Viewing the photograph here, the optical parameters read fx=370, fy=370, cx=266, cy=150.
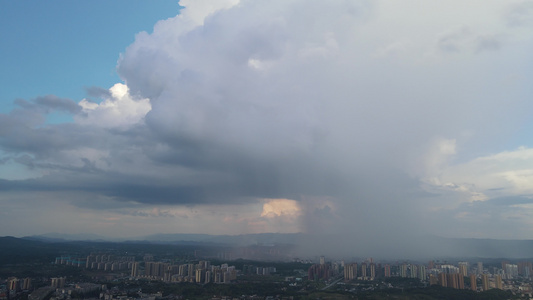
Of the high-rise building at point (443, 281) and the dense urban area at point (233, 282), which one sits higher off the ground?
the high-rise building at point (443, 281)

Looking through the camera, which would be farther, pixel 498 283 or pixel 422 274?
pixel 422 274

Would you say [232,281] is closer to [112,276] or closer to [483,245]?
[112,276]

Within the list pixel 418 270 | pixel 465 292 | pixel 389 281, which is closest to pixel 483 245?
pixel 418 270

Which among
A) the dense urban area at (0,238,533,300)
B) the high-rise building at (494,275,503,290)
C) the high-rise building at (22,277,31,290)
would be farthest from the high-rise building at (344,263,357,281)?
the high-rise building at (22,277,31,290)

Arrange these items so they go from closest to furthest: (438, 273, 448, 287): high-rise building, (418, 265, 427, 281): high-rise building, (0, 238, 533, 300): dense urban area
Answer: (0, 238, 533, 300): dense urban area < (438, 273, 448, 287): high-rise building < (418, 265, 427, 281): high-rise building

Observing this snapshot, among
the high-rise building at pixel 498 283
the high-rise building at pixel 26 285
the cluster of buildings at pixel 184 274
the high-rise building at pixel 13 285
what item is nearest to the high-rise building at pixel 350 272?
the cluster of buildings at pixel 184 274

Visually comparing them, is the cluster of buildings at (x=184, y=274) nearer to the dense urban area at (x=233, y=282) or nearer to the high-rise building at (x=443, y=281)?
the dense urban area at (x=233, y=282)

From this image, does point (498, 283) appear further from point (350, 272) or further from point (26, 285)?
point (26, 285)

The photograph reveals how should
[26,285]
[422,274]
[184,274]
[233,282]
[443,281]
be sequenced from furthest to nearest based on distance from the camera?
[422,274] < [184,274] < [233,282] < [443,281] < [26,285]

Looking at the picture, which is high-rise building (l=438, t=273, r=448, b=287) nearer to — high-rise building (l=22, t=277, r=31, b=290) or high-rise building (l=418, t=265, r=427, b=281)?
high-rise building (l=418, t=265, r=427, b=281)

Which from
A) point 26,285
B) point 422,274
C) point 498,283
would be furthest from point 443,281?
point 26,285

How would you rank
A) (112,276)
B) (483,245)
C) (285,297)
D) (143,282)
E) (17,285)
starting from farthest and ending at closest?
(483,245)
(112,276)
(143,282)
(17,285)
(285,297)
